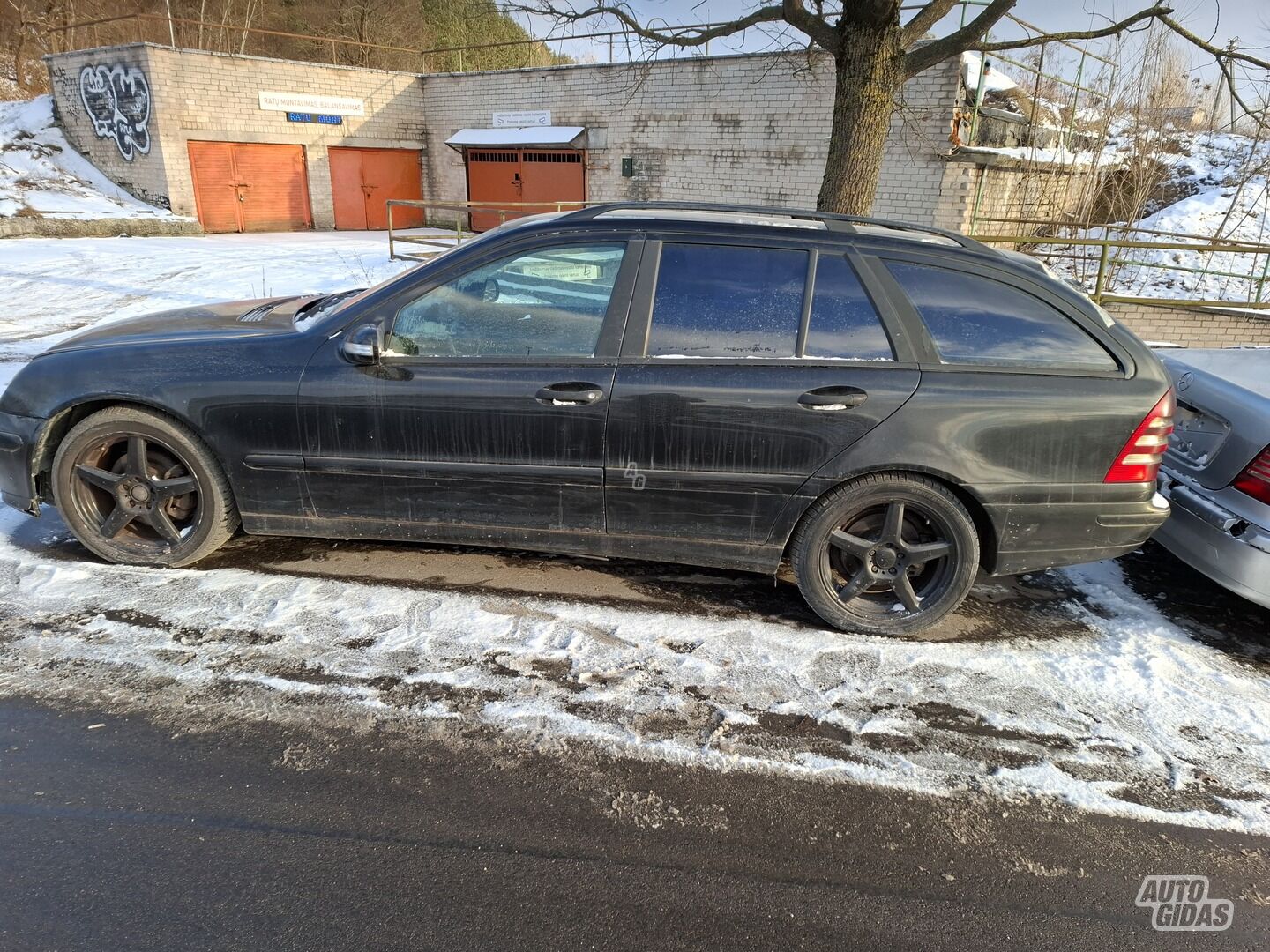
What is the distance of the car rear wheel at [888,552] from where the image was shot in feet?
11.3

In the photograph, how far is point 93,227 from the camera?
16891 millimetres

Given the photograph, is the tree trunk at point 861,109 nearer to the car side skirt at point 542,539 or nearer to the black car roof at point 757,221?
the black car roof at point 757,221

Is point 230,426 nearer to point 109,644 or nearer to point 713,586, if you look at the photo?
point 109,644

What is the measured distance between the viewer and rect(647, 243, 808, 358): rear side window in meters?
3.38

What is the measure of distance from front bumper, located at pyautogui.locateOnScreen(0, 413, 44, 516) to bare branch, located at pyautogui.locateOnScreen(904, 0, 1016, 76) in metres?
7.43

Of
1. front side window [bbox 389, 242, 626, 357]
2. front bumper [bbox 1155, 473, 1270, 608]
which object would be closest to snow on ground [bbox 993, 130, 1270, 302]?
front bumper [bbox 1155, 473, 1270, 608]

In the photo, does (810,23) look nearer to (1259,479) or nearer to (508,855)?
(1259,479)

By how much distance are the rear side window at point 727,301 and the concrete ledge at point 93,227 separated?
1761 centimetres

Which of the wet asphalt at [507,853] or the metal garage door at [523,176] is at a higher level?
the metal garage door at [523,176]

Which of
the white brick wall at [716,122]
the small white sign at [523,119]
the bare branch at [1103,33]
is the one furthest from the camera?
the small white sign at [523,119]

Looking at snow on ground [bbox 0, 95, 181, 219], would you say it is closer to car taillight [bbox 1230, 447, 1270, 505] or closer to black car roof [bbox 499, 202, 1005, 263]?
black car roof [bbox 499, 202, 1005, 263]

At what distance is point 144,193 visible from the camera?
19.3 metres

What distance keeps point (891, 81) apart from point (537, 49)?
2436 centimetres

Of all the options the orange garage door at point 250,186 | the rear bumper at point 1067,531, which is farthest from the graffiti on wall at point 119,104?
the rear bumper at point 1067,531
